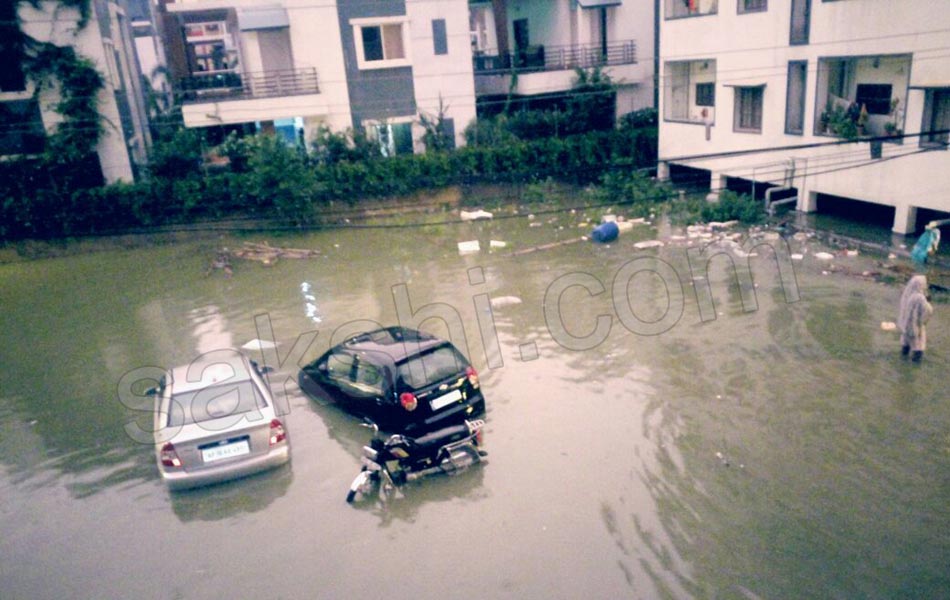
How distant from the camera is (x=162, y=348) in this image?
12.4 metres

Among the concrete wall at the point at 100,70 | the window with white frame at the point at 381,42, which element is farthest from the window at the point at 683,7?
the concrete wall at the point at 100,70

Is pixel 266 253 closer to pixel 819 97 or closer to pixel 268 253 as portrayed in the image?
pixel 268 253

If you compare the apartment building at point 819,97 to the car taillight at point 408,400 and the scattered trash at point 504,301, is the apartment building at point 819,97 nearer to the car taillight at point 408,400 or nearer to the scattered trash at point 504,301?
the scattered trash at point 504,301

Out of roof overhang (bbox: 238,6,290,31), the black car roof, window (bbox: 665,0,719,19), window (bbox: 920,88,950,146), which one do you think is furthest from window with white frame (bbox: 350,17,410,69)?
the black car roof

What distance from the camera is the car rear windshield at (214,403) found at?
7.54m

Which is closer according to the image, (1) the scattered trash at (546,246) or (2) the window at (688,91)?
(1) the scattered trash at (546,246)

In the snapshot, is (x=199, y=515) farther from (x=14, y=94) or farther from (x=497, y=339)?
(x=14, y=94)

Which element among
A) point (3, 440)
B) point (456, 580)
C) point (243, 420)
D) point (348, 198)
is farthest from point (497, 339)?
point (348, 198)

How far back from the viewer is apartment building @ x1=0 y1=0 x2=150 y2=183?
2047 centimetres

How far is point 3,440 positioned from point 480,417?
6.50 meters

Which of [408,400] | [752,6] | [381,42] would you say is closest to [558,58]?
[381,42]

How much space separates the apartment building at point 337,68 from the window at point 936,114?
46.8 ft

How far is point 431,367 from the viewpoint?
8281 millimetres

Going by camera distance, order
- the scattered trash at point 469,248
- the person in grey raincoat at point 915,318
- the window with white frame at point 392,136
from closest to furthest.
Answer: the person in grey raincoat at point 915,318 < the scattered trash at point 469,248 < the window with white frame at point 392,136
